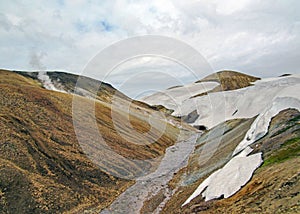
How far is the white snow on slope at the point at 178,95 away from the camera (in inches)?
5778

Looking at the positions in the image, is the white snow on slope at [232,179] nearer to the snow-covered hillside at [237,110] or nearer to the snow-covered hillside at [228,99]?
the snow-covered hillside at [237,110]

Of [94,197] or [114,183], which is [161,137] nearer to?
[114,183]

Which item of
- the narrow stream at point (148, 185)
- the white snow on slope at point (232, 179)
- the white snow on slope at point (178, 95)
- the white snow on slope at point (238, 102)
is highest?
the white snow on slope at point (178, 95)

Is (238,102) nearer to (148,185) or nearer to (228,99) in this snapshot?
(228,99)

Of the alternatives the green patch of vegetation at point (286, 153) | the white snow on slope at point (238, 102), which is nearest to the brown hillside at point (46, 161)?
the green patch of vegetation at point (286, 153)

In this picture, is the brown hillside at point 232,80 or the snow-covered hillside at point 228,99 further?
the brown hillside at point 232,80

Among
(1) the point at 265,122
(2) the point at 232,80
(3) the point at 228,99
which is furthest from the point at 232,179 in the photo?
(2) the point at 232,80

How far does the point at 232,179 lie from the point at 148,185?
14711 mm

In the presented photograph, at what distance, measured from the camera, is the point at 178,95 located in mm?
157125

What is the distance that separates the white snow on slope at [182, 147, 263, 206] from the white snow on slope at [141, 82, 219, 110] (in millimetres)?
118021

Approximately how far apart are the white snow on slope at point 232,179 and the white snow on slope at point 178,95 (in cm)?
11802

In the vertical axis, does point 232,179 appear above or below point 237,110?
below

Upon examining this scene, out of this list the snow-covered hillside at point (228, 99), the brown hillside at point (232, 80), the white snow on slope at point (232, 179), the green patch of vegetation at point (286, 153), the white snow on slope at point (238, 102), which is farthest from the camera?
the brown hillside at point (232, 80)

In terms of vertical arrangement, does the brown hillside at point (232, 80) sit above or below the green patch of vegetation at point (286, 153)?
above
